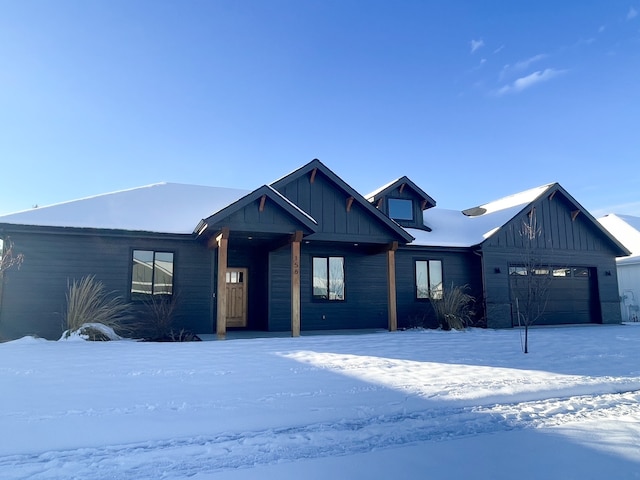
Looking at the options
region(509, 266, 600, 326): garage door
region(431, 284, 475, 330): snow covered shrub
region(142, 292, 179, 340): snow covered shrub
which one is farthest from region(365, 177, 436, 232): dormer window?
region(142, 292, 179, 340): snow covered shrub

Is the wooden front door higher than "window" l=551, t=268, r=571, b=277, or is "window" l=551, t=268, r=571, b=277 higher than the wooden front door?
"window" l=551, t=268, r=571, b=277

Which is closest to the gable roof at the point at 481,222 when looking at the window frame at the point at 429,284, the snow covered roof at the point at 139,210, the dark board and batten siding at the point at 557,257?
the dark board and batten siding at the point at 557,257

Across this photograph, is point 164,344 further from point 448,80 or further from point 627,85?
point 627,85

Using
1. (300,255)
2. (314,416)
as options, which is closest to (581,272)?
(300,255)

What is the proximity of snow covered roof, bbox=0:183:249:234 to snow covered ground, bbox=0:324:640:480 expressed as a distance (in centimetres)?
411

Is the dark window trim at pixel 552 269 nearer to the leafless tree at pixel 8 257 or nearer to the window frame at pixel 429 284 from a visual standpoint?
the window frame at pixel 429 284

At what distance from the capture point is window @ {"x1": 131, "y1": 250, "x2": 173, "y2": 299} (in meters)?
11.8

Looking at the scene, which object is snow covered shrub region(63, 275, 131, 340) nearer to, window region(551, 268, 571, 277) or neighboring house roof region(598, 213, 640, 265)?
window region(551, 268, 571, 277)

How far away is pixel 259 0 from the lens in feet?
35.3

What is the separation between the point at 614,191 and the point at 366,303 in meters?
16.2

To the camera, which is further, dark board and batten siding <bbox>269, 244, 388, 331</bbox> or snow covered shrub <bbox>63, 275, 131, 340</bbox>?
dark board and batten siding <bbox>269, 244, 388, 331</bbox>

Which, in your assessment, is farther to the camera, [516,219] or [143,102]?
[516,219]

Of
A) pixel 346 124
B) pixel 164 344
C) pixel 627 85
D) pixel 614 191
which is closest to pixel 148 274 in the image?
pixel 164 344

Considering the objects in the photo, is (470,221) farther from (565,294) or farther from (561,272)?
(565,294)
